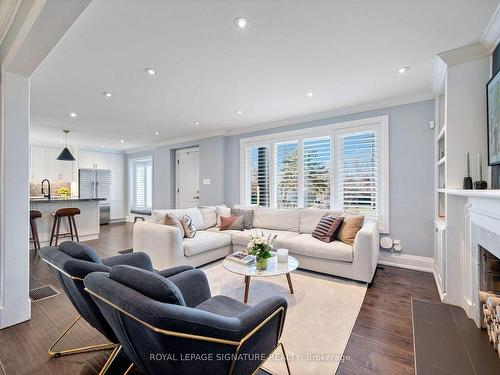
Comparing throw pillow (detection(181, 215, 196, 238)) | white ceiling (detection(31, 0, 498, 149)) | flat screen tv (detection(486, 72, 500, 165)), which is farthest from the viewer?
throw pillow (detection(181, 215, 196, 238))

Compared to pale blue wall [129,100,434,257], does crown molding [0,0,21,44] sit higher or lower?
higher

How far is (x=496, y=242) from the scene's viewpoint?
1.71 m

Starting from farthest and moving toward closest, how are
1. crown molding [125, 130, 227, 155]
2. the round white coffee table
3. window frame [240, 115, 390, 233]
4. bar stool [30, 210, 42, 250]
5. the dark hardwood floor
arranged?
crown molding [125, 130, 227, 155] < bar stool [30, 210, 42, 250] < window frame [240, 115, 390, 233] < the round white coffee table < the dark hardwood floor

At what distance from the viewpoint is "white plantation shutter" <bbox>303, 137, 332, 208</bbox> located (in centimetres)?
430

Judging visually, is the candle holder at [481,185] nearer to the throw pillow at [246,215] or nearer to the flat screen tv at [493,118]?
the flat screen tv at [493,118]

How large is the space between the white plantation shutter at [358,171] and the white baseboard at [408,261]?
66 centimetres

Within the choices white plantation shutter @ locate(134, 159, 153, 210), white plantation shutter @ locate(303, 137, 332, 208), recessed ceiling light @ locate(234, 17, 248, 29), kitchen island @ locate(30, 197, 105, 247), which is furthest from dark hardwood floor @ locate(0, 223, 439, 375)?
white plantation shutter @ locate(134, 159, 153, 210)

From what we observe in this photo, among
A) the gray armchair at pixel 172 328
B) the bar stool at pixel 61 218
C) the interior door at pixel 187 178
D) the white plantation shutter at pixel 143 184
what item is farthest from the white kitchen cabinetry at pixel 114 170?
the gray armchair at pixel 172 328

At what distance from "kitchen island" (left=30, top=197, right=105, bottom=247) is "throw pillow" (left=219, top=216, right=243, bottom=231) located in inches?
125

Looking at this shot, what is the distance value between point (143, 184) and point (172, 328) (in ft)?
26.2

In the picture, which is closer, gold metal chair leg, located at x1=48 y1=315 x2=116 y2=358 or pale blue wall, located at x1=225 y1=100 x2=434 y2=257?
gold metal chair leg, located at x1=48 y1=315 x2=116 y2=358

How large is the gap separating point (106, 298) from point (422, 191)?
4024 mm

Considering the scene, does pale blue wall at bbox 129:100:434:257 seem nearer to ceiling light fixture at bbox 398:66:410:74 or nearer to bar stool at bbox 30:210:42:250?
ceiling light fixture at bbox 398:66:410:74

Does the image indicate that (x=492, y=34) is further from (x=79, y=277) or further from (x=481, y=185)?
(x=79, y=277)
